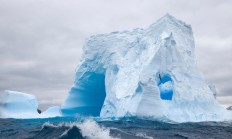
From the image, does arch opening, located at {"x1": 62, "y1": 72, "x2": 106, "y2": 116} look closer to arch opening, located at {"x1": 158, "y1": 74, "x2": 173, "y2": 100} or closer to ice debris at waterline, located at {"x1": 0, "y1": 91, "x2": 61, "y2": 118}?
ice debris at waterline, located at {"x1": 0, "y1": 91, "x2": 61, "y2": 118}

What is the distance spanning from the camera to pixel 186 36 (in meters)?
19.2

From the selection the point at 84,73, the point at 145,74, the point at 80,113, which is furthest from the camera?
the point at 80,113

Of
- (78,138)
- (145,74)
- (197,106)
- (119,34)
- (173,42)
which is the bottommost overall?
(78,138)

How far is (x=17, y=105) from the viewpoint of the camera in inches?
811

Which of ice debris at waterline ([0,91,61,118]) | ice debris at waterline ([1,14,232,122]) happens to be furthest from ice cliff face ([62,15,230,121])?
ice debris at waterline ([0,91,61,118])

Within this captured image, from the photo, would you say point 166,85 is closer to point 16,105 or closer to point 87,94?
point 87,94

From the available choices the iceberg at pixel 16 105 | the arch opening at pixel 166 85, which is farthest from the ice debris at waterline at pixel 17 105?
the arch opening at pixel 166 85

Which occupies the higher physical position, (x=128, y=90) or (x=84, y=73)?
(x=84, y=73)

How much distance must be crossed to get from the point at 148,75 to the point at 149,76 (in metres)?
0.08

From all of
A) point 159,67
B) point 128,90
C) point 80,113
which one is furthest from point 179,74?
point 80,113

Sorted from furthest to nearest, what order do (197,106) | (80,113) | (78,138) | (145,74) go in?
(80,113) < (197,106) < (145,74) < (78,138)

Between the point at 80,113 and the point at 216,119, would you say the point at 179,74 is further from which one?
the point at 80,113

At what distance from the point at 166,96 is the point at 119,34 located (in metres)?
5.16

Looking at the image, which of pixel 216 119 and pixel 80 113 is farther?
pixel 80 113
